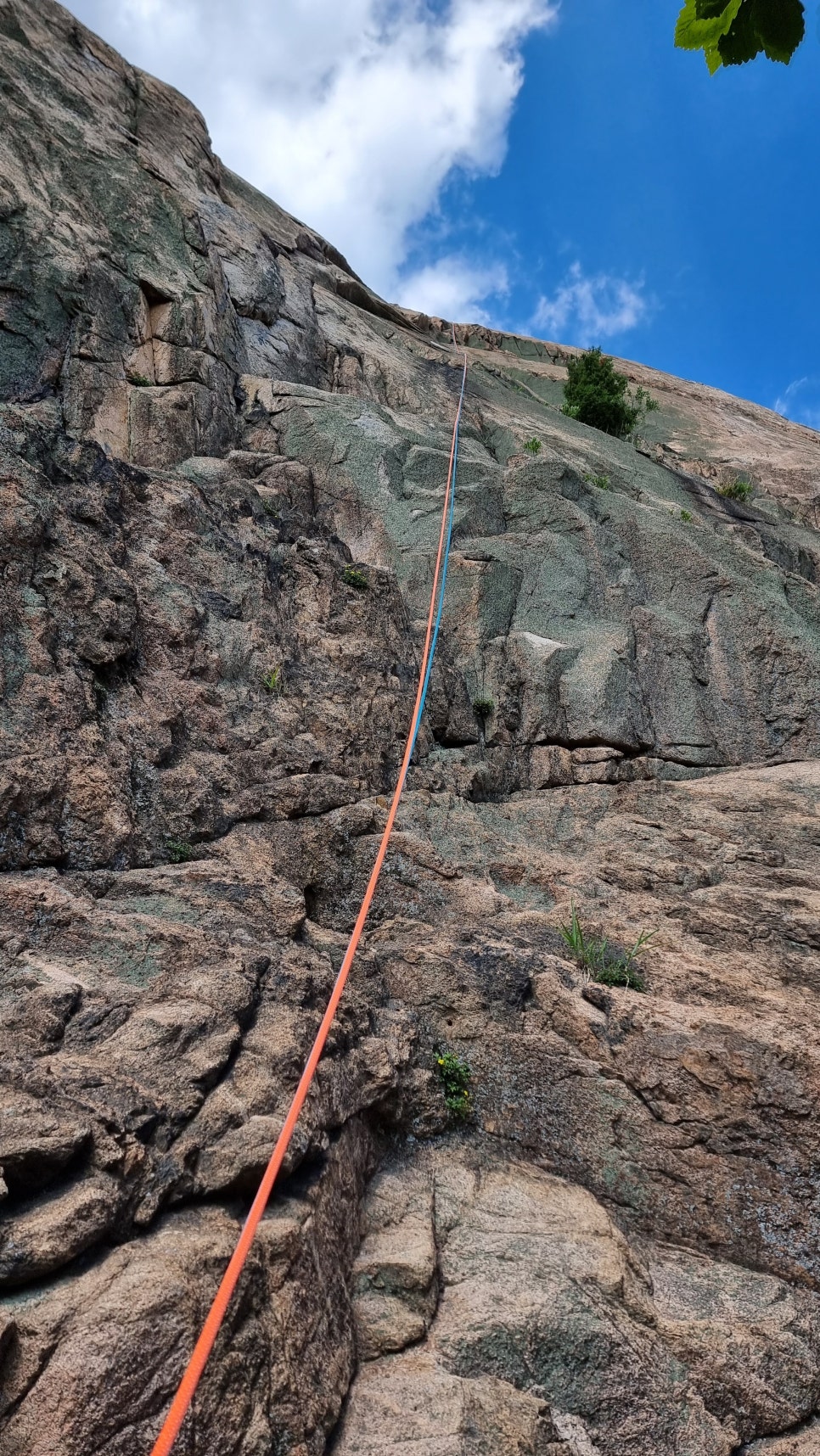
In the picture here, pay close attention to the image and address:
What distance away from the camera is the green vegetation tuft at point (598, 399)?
21.8 meters

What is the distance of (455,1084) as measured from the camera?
649 cm

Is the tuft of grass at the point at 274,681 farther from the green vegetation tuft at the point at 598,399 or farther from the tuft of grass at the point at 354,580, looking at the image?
the green vegetation tuft at the point at 598,399

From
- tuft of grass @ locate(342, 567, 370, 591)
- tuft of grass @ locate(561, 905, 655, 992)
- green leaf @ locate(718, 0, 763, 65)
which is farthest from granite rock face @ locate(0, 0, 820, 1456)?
green leaf @ locate(718, 0, 763, 65)

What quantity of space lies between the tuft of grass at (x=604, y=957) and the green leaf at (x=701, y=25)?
612cm

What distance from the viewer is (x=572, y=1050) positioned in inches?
260

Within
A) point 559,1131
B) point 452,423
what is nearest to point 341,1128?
point 559,1131

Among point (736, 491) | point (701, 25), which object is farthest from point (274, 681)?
point (736, 491)

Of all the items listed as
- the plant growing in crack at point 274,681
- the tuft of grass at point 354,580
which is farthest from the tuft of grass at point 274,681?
the tuft of grass at point 354,580

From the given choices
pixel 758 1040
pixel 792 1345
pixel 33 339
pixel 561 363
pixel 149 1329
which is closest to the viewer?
pixel 149 1329

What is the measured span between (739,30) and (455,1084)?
246 inches

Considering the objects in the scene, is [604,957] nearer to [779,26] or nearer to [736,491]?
[779,26]

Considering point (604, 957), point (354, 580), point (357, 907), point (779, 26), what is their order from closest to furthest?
point (779, 26) < point (604, 957) < point (357, 907) < point (354, 580)

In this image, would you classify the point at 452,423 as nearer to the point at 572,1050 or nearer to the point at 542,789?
the point at 542,789

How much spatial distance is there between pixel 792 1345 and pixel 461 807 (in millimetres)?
5128
